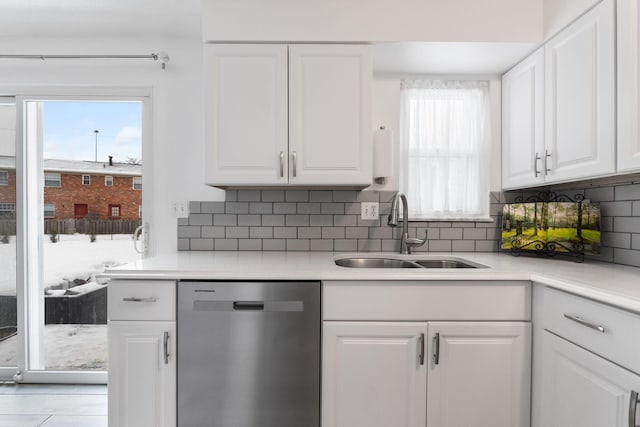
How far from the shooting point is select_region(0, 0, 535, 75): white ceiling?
1.91 meters

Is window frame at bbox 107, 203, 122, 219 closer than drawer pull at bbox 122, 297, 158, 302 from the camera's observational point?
No

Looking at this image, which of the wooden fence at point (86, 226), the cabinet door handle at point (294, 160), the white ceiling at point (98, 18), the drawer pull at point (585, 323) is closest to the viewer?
the drawer pull at point (585, 323)

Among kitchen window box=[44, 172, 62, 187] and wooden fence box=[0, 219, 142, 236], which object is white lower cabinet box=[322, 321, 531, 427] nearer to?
wooden fence box=[0, 219, 142, 236]

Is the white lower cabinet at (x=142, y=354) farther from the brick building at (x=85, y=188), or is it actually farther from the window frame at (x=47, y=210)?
the window frame at (x=47, y=210)

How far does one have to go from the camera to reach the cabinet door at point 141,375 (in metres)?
1.51

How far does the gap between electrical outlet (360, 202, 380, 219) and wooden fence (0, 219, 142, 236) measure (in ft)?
4.90

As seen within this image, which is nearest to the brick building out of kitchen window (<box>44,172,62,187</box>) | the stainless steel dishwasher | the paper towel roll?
kitchen window (<box>44,172,62,187</box>)

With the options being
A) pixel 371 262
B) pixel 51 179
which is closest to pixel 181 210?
pixel 51 179

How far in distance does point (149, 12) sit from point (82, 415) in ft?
7.61

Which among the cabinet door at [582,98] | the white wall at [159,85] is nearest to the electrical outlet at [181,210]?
the white wall at [159,85]

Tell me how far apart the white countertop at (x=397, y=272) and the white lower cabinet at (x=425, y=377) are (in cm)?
22

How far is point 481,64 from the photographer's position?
208 centimetres

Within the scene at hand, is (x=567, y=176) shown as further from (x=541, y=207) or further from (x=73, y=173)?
(x=73, y=173)

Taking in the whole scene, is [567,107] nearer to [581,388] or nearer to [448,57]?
[448,57]
